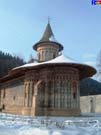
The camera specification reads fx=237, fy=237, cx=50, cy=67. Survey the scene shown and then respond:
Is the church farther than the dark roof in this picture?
No

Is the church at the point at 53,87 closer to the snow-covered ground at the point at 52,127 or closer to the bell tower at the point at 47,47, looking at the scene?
the bell tower at the point at 47,47

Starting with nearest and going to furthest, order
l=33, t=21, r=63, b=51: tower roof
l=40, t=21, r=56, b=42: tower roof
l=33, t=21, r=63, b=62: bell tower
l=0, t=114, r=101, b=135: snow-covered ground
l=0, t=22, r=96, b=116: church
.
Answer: l=0, t=114, r=101, b=135: snow-covered ground
l=0, t=22, r=96, b=116: church
l=33, t=21, r=63, b=62: bell tower
l=33, t=21, r=63, b=51: tower roof
l=40, t=21, r=56, b=42: tower roof

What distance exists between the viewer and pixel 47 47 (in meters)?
27.4

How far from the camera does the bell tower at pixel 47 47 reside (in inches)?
1075

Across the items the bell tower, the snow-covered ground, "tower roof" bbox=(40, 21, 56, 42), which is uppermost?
"tower roof" bbox=(40, 21, 56, 42)

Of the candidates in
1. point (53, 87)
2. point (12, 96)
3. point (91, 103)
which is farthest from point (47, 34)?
point (91, 103)

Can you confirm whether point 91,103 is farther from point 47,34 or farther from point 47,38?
point 47,34

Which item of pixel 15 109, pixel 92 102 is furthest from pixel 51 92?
pixel 92 102

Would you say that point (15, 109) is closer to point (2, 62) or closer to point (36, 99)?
point (36, 99)

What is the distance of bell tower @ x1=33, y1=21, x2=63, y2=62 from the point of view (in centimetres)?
2731

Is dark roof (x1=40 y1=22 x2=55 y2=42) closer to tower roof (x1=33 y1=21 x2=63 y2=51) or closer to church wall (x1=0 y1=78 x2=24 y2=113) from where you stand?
tower roof (x1=33 y1=21 x2=63 y2=51)

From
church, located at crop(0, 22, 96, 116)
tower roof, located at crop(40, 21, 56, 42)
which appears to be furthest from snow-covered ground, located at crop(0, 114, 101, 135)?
tower roof, located at crop(40, 21, 56, 42)

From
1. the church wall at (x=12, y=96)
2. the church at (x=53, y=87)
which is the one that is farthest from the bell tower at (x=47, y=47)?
the church at (x=53, y=87)

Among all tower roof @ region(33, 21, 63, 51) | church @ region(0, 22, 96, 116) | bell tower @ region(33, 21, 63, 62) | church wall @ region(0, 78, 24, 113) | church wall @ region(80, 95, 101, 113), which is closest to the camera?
church @ region(0, 22, 96, 116)
